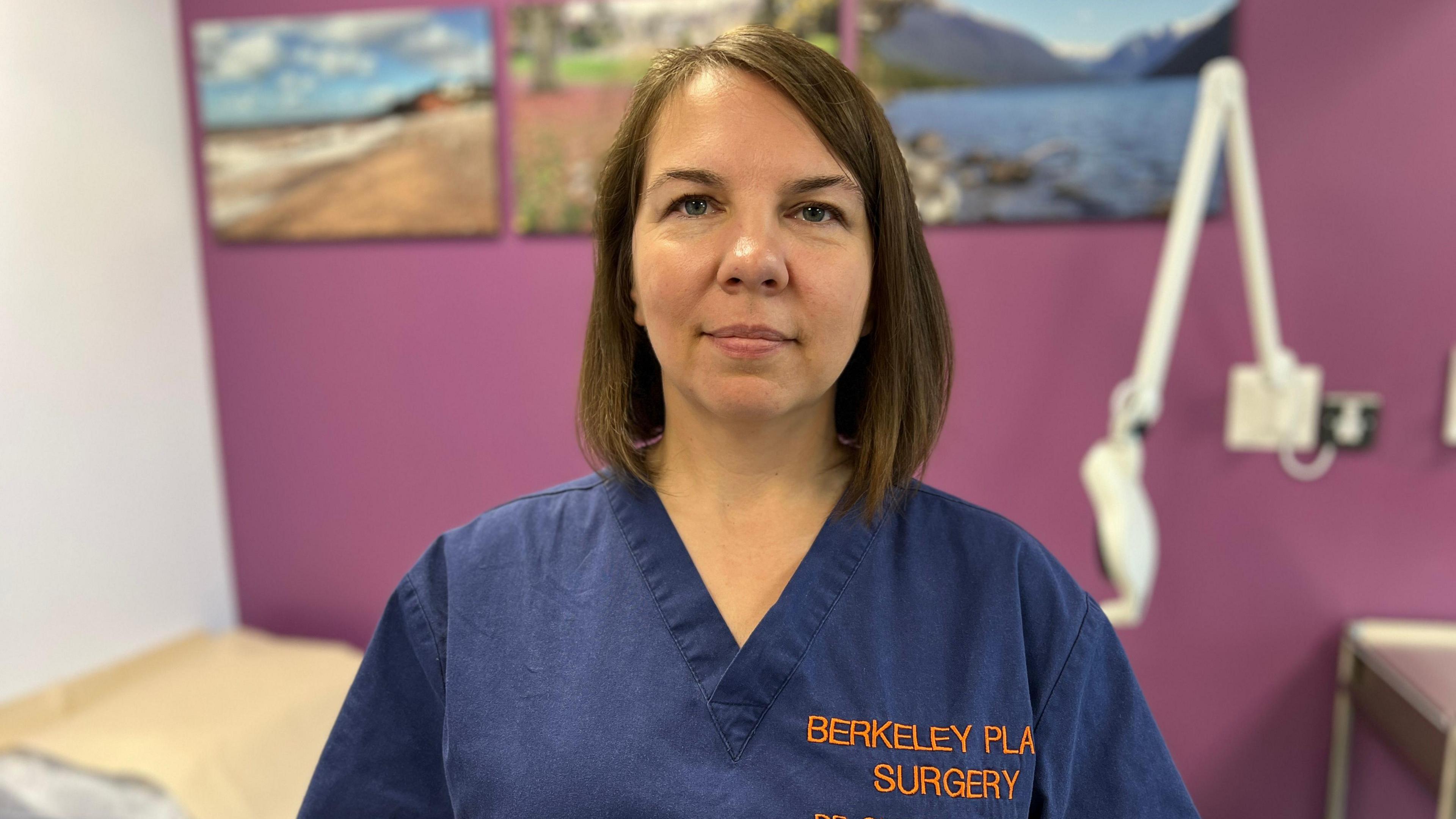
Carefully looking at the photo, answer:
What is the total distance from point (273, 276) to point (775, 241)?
155 cm

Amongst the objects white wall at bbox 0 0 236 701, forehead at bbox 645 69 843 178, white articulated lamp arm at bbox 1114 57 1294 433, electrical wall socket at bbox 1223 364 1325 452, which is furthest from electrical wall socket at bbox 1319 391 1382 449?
white wall at bbox 0 0 236 701

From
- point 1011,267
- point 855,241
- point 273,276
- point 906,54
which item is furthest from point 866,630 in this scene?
point 273,276

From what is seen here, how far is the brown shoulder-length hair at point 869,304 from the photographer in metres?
0.71

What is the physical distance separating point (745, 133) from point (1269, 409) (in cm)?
125

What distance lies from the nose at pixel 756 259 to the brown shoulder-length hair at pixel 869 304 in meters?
0.09

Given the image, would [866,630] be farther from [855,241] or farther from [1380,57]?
[1380,57]

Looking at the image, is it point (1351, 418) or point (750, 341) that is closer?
point (750, 341)

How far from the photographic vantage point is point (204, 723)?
1.48 meters

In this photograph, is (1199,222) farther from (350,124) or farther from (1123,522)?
(350,124)

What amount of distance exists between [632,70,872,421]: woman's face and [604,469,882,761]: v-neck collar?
5.2 inches

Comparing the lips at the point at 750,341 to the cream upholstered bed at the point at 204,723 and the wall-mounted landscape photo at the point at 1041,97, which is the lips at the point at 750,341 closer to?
the wall-mounted landscape photo at the point at 1041,97

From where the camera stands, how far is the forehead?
2.24 ft

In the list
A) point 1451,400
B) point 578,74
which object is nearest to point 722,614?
point 578,74

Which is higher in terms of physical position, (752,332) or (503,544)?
(752,332)
